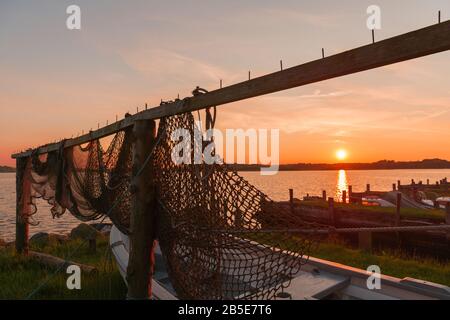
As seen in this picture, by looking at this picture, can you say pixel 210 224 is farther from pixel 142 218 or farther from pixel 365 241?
pixel 365 241

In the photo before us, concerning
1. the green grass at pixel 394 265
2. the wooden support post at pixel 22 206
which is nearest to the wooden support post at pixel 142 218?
the wooden support post at pixel 22 206

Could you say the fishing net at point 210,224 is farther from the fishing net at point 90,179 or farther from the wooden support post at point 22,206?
the wooden support post at point 22,206

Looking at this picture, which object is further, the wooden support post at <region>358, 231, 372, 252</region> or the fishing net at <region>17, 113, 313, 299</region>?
the wooden support post at <region>358, 231, 372, 252</region>

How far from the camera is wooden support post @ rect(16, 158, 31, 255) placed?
958 centimetres

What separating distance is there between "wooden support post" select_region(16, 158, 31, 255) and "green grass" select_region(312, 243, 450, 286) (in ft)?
27.4

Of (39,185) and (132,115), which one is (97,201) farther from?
(39,185)

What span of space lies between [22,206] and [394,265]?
1021 centimetres

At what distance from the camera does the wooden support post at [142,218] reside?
3.94m

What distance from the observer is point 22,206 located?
383 inches

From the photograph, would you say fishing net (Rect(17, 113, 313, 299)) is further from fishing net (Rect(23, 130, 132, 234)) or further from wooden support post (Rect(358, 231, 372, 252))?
wooden support post (Rect(358, 231, 372, 252))

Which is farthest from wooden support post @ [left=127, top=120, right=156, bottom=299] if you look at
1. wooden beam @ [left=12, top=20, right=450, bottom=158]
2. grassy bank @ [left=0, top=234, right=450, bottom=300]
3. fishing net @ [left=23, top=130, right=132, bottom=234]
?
grassy bank @ [left=0, top=234, right=450, bottom=300]
